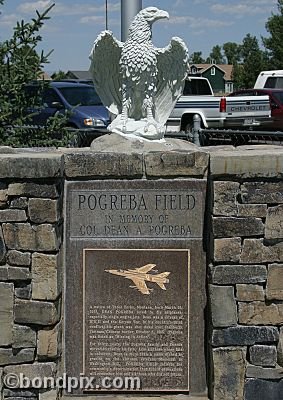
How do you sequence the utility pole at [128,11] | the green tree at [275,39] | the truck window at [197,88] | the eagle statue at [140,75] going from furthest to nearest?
the green tree at [275,39], the truck window at [197,88], the utility pole at [128,11], the eagle statue at [140,75]

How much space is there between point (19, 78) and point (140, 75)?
2.34 meters

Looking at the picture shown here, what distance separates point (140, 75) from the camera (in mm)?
4844

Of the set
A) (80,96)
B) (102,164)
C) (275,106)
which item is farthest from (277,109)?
(102,164)

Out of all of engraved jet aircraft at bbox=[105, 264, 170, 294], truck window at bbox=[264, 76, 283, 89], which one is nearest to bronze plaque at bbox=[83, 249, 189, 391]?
engraved jet aircraft at bbox=[105, 264, 170, 294]

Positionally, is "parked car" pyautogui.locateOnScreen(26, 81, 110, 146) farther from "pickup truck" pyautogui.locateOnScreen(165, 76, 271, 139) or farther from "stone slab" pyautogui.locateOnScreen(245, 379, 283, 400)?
"stone slab" pyautogui.locateOnScreen(245, 379, 283, 400)

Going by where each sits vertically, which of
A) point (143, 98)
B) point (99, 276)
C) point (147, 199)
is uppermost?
point (143, 98)

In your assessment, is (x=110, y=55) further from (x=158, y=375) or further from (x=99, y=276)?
(x=158, y=375)

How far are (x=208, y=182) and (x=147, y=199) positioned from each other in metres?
0.38

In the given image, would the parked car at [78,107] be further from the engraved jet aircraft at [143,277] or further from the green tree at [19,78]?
the engraved jet aircraft at [143,277]

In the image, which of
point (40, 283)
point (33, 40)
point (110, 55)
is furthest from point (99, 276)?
point (33, 40)

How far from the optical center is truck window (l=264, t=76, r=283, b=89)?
23812 mm

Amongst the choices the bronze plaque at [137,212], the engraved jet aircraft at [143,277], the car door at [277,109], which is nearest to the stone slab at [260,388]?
the engraved jet aircraft at [143,277]

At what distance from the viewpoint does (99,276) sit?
4.58 m

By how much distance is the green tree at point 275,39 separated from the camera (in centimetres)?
3809
